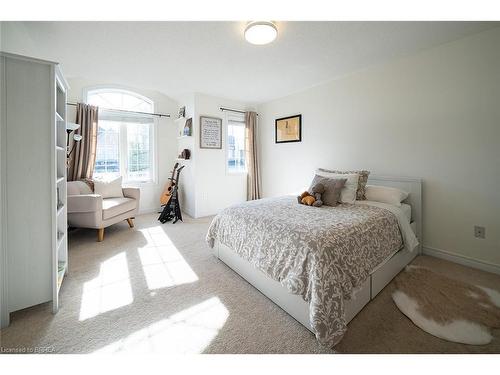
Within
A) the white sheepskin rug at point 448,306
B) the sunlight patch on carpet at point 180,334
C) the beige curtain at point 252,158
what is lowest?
the sunlight patch on carpet at point 180,334

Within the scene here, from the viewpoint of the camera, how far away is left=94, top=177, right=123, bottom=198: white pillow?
11.1 feet

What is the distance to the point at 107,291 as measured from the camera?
72.8 inches

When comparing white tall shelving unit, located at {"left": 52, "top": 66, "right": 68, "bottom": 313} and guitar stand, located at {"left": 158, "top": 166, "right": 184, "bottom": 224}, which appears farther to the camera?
guitar stand, located at {"left": 158, "top": 166, "right": 184, "bottom": 224}

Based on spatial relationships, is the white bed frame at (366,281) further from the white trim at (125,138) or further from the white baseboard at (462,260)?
the white trim at (125,138)

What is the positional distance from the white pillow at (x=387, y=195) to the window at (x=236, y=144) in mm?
2752

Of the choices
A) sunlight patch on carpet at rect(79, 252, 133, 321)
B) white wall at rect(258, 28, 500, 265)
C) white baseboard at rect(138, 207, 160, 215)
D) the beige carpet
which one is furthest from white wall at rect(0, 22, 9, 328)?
white wall at rect(258, 28, 500, 265)

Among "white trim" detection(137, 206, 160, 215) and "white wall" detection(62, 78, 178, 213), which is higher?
"white wall" detection(62, 78, 178, 213)

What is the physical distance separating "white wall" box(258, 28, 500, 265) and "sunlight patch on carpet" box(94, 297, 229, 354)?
2.63 m

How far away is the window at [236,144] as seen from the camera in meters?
4.60

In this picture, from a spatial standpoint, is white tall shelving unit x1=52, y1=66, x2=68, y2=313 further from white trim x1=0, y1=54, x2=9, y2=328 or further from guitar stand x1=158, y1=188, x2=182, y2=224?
guitar stand x1=158, y1=188, x2=182, y2=224

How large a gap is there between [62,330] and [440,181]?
12.0 ft

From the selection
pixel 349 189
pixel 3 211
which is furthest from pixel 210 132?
pixel 3 211

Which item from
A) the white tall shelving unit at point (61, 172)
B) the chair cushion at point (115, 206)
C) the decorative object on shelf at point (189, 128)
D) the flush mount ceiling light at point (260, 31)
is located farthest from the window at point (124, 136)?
the flush mount ceiling light at point (260, 31)

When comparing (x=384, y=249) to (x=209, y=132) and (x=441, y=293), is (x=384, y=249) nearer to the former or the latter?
(x=441, y=293)
